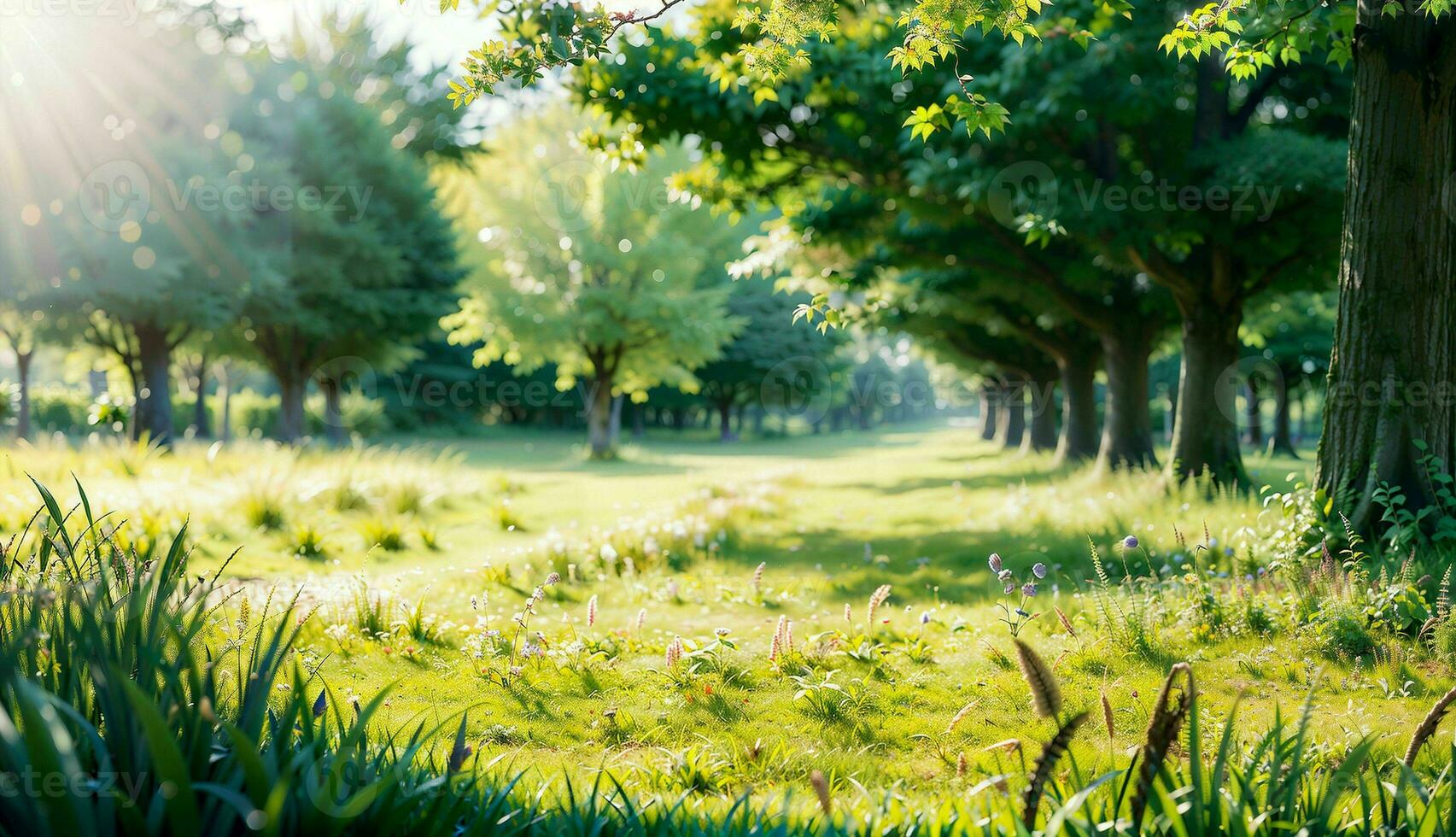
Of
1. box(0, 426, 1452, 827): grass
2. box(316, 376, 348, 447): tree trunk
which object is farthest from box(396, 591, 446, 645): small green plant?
box(316, 376, 348, 447): tree trunk

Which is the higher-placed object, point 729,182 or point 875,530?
point 729,182

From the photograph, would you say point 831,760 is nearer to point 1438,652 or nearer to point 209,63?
point 1438,652

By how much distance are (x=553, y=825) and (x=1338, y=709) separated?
376 cm

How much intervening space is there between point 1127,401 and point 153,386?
73.8 feet

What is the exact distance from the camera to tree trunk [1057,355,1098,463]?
2073 centimetres

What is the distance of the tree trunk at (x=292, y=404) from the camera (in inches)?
1058

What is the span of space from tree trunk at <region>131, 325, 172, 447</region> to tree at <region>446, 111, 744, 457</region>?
7.28 meters

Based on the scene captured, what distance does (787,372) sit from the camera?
4822 centimetres

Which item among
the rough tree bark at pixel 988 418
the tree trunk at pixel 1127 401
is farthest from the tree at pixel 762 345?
the tree trunk at pixel 1127 401

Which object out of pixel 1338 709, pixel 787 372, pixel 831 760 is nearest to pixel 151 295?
pixel 831 760

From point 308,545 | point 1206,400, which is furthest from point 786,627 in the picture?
point 1206,400

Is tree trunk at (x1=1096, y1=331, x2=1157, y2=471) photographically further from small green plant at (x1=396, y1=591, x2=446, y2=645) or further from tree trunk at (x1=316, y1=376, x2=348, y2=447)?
tree trunk at (x1=316, y1=376, x2=348, y2=447)

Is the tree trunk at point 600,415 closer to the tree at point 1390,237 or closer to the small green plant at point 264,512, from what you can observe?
the small green plant at point 264,512

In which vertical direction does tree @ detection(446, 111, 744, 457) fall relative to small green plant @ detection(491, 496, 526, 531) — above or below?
above
